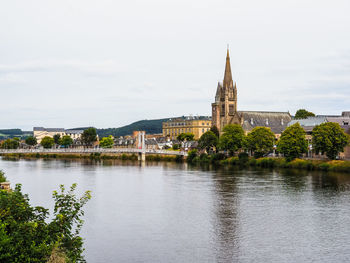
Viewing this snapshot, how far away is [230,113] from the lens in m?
138

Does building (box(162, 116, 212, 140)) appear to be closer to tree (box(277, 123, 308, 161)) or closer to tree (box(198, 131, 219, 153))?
tree (box(198, 131, 219, 153))

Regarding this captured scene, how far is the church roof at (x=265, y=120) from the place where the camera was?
121 metres

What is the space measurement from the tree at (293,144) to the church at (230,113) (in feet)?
148

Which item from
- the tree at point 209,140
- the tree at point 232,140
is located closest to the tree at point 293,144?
the tree at point 232,140

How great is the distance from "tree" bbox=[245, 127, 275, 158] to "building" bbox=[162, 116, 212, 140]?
8629 cm

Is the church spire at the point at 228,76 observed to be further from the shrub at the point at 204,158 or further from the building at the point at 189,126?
the building at the point at 189,126

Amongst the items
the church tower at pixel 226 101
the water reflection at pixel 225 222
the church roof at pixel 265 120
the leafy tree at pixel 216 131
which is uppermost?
the church tower at pixel 226 101

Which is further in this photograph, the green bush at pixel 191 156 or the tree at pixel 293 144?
the green bush at pixel 191 156

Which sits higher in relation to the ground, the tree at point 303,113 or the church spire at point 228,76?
the church spire at point 228,76

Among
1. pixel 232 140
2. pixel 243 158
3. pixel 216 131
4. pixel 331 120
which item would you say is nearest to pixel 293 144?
pixel 243 158

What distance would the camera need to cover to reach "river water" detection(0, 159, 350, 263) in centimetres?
2539

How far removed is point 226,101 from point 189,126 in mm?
45106

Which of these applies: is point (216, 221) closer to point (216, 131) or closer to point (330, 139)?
point (330, 139)

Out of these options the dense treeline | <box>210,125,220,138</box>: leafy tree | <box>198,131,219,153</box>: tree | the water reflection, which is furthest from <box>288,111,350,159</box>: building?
the dense treeline
